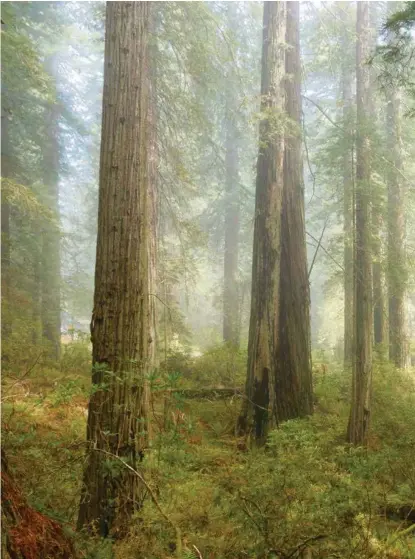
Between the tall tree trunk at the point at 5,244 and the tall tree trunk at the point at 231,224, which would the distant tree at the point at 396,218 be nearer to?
the tall tree trunk at the point at 231,224

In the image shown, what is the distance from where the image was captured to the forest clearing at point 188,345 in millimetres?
3969

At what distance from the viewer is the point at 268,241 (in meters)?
8.20

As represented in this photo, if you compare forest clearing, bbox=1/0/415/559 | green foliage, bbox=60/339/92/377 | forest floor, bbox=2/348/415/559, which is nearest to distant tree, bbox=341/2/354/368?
forest clearing, bbox=1/0/415/559

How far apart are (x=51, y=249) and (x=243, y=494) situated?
14.0m

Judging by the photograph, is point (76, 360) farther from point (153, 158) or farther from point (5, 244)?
point (153, 158)

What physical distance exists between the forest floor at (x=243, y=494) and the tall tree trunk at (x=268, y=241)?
825 millimetres

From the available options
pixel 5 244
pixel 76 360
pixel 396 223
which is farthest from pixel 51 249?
pixel 396 223

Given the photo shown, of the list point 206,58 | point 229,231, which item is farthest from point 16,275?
point 229,231

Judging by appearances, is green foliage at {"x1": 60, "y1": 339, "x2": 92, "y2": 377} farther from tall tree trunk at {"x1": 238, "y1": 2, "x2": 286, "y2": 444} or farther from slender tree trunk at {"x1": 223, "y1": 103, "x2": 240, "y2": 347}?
slender tree trunk at {"x1": 223, "y1": 103, "x2": 240, "y2": 347}

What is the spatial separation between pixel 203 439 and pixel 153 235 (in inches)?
186

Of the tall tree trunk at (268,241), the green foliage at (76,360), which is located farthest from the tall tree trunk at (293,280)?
the green foliage at (76,360)

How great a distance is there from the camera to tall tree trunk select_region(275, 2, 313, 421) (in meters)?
8.02

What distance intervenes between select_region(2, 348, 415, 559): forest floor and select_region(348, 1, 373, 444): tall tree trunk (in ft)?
2.03

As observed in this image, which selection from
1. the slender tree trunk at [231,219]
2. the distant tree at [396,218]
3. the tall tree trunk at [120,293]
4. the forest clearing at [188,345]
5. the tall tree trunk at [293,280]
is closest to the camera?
the forest clearing at [188,345]
